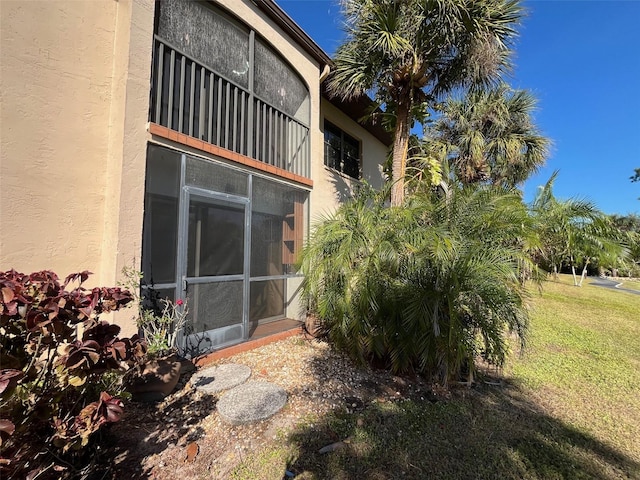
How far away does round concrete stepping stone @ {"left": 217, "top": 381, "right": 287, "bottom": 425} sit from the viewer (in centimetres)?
346

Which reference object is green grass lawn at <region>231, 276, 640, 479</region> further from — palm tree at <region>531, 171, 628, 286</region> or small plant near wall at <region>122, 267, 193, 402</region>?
palm tree at <region>531, 171, 628, 286</region>

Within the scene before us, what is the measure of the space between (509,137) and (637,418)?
10.3 meters

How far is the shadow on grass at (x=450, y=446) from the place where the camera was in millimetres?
2826

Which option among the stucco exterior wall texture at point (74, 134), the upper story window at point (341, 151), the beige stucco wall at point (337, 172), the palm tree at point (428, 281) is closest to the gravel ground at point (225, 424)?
the palm tree at point (428, 281)

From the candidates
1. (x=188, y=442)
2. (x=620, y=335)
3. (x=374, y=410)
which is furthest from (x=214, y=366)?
(x=620, y=335)

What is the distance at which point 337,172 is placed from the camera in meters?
9.02

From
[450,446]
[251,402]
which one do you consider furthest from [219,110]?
[450,446]

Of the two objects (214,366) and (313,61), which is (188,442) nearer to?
(214,366)

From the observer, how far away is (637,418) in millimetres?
4152

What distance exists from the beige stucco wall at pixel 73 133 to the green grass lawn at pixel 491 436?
293cm

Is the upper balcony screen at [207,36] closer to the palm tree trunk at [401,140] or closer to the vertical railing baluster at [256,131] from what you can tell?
the vertical railing baluster at [256,131]

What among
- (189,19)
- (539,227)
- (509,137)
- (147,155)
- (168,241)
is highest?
(509,137)

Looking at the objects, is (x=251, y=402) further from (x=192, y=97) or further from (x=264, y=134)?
(x=264, y=134)

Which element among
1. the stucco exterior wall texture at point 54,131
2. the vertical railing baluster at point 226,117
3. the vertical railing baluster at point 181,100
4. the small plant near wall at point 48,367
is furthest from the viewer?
the vertical railing baluster at point 226,117
